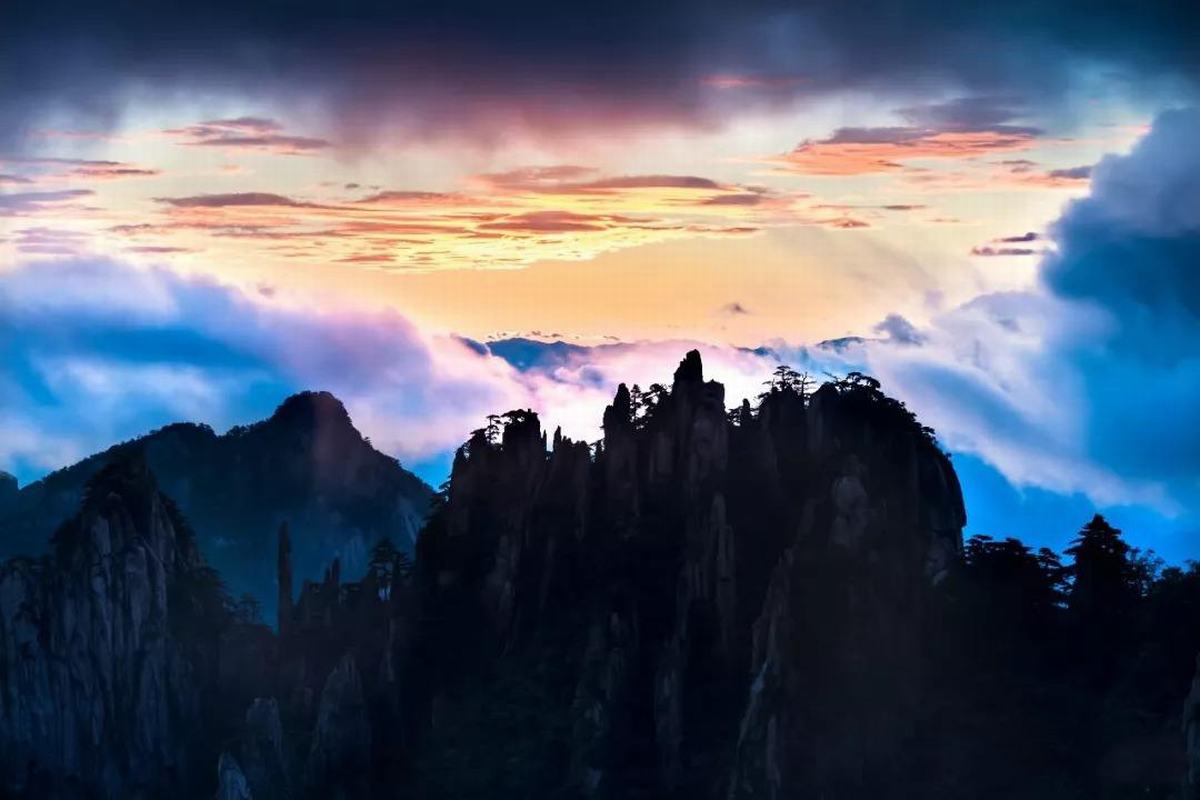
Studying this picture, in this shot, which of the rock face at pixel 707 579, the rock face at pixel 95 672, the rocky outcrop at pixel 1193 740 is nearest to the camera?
the rocky outcrop at pixel 1193 740

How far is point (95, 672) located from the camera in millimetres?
166375

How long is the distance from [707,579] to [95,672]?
138 ft

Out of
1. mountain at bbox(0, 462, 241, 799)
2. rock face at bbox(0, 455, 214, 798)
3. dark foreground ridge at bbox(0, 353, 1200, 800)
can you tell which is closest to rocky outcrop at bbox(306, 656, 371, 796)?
dark foreground ridge at bbox(0, 353, 1200, 800)

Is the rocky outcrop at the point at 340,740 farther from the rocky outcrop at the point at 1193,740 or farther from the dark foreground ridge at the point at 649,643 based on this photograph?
the rocky outcrop at the point at 1193,740

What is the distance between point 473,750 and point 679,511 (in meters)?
18.0

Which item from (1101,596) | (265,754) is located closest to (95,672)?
(265,754)

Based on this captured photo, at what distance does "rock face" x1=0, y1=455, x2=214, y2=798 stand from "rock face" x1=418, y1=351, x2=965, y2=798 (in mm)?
19223

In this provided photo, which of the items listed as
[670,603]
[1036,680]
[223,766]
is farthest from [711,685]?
[223,766]

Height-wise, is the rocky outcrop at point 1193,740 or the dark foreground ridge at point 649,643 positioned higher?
the dark foreground ridge at point 649,643

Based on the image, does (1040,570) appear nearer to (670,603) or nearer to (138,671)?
(670,603)

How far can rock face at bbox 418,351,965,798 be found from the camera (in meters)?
139

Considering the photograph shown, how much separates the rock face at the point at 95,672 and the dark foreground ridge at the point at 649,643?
175 mm

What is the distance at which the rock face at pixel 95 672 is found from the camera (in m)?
164

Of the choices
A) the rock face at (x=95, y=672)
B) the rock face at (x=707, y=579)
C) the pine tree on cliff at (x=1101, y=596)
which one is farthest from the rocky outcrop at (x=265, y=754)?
the pine tree on cliff at (x=1101, y=596)
